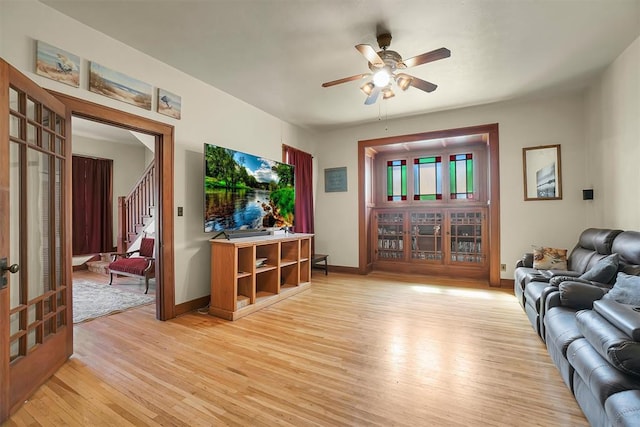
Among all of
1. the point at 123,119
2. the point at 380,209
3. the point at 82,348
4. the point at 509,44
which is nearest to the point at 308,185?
the point at 380,209

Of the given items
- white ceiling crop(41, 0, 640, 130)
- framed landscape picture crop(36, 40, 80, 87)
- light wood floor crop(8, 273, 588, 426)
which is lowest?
light wood floor crop(8, 273, 588, 426)

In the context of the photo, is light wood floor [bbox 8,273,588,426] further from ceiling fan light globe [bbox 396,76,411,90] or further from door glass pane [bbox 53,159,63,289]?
ceiling fan light globe [bbox 396,76,411,90]

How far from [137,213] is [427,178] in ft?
18.4

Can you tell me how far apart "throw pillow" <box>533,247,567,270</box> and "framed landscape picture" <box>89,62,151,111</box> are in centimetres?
469

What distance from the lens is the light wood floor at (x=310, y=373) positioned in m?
1.61

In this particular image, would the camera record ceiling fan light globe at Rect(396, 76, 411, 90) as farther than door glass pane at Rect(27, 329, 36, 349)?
Yes

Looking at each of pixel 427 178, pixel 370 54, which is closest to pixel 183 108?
pixel 370 54

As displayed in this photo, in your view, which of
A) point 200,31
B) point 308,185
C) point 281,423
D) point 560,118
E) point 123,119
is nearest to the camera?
point 281,423

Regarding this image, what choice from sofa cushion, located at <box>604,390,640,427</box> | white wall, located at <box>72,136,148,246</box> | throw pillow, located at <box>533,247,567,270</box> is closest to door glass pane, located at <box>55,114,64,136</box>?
sofa cushion, located at <box>604,390,640,427</box>

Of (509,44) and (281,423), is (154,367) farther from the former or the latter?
(509,44)

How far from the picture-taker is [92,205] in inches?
242

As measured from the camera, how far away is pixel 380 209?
5.80 m

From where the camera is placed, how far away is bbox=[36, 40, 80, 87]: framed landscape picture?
2.17 m

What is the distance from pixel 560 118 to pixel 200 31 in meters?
4.67
